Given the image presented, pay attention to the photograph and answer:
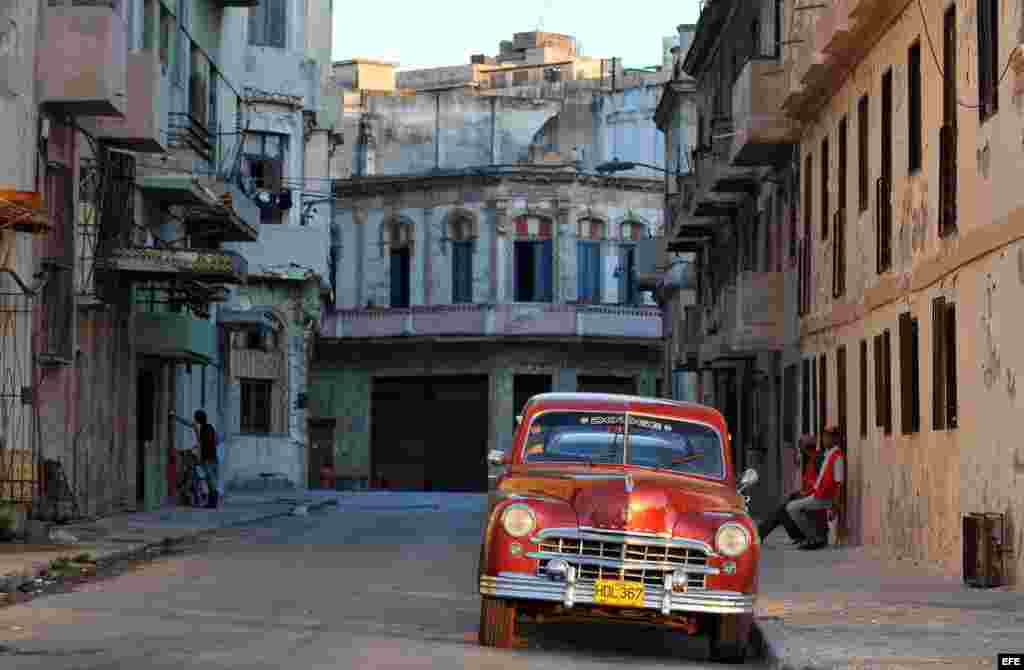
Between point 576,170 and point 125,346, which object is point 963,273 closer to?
point 125,346

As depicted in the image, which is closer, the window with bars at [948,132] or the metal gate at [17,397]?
the window with bars at [948,132]

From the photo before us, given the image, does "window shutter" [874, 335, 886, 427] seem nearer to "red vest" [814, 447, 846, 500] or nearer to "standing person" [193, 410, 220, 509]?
"red vest" [814, 447, 846, 500]

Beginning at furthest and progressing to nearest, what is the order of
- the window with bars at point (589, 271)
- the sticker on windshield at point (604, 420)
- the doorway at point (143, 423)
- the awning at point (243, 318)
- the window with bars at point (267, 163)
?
the window with bars at point (589, 271) < the window with bars at point (267, 163) < the awning at point (243, 318) < the doorway at point (143, 423) < the sticker on windshield at point (604, 420)

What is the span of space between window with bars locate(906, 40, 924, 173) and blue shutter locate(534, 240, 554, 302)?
161ft

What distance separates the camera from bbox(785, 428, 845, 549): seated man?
2931 centimetres

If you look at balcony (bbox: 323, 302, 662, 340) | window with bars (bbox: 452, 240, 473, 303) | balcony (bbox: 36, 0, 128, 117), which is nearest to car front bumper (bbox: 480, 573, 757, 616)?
balcony (bbox: 36, 0, 128, 117)

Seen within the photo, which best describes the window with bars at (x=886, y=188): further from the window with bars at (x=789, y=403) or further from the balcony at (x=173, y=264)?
the balcony at (x=173, y=264)

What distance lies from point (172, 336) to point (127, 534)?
408 inches

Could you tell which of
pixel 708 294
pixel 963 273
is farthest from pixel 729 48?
pixel 963 273

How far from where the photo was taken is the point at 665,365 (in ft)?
233

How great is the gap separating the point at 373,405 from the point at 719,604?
61.7 metres

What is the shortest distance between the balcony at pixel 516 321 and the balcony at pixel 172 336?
1285 inches

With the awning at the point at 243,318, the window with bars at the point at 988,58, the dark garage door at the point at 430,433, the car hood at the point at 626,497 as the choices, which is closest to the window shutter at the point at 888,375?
the window with bars at the point at 988,58

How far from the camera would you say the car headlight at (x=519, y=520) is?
1486 cm
